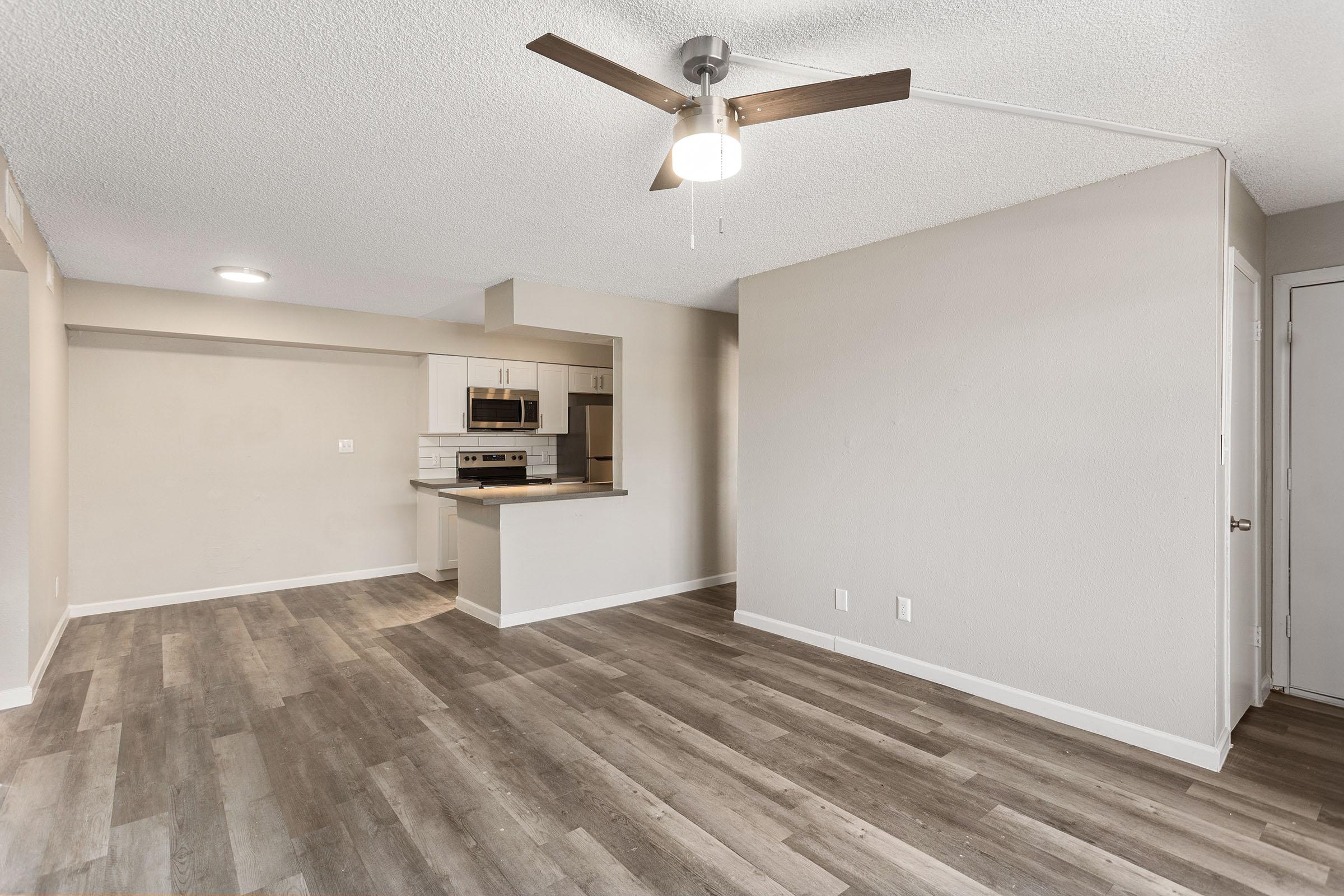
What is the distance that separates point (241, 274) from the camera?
4223 mm

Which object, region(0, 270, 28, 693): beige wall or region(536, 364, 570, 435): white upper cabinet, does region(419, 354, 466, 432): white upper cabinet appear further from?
region(0, 270, 28, 693): beige wall

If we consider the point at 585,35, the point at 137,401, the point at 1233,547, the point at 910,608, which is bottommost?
the point at 910,608

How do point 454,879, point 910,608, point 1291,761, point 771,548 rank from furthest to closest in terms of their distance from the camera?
1. point 771,548
2. point 910,608
3. point 1291,761
4. point 454,879

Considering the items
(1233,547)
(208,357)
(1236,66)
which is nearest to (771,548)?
(1233,547)

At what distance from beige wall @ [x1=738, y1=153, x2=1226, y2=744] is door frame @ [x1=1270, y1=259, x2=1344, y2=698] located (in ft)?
3.77

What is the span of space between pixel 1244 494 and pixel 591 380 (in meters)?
5.41

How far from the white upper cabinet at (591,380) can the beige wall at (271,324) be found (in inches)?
11.2

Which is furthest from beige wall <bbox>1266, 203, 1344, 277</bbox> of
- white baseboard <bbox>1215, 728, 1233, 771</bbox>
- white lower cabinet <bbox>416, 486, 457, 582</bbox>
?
white lower cabinet <bbox>416, 486, 457, 582</bbox>

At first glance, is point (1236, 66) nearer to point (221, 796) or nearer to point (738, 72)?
point (738, 72)

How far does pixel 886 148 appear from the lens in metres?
2.52

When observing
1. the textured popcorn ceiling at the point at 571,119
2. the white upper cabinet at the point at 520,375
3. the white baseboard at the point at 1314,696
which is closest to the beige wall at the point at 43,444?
the textured popcorn ceiling at the point at 571,119

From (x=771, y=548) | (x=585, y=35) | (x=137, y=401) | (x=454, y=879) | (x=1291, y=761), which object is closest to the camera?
(x=585, y=35)

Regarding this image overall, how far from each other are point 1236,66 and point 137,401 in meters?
6.44

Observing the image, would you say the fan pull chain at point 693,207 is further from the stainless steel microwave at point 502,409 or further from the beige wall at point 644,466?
the stainless steel microwave at point 502,409
